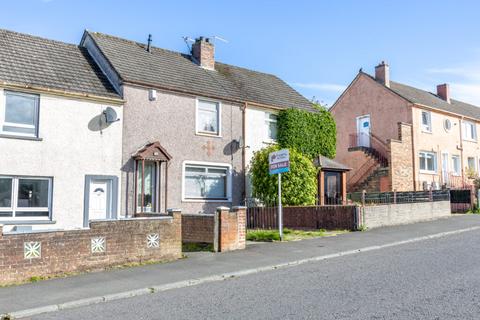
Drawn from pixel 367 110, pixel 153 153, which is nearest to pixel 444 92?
pixel 367 110

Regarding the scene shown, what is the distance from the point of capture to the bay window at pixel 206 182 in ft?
60.5

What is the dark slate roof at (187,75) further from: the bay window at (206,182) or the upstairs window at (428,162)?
the upstairs window at (428,162)

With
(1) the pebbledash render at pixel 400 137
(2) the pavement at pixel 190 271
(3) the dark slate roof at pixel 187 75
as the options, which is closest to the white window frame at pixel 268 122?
(3) the dark slate roof at pixel 187 75

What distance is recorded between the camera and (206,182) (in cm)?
1900

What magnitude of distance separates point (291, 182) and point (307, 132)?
432 cm

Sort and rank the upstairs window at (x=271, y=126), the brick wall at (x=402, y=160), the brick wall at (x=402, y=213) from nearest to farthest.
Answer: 1. the brick wall at (x=402, y=213)
2. the upstairs window at (x=271, y=126)
3. the brick wall at (x=402, y=160)

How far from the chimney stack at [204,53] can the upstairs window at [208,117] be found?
10.4 ft

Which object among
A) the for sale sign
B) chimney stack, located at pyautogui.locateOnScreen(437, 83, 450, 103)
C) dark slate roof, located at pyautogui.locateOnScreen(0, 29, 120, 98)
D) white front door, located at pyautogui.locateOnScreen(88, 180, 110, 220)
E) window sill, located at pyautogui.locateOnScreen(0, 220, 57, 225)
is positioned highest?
chimney stack, located at pyautogui.locateOnScreen(437, 83, 450, 103)

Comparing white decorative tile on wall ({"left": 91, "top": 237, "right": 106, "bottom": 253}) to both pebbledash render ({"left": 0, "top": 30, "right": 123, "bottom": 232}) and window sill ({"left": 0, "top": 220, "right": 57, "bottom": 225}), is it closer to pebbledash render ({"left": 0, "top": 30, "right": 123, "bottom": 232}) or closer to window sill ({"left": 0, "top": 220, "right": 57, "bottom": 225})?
pebbledash render ({"left": 0, "top": 30, "right": 123, "bottom": 232})

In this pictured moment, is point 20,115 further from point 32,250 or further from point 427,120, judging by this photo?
point 427,120

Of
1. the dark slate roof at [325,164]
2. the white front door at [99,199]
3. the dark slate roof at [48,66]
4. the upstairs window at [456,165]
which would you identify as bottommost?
the white front door at [99,199]

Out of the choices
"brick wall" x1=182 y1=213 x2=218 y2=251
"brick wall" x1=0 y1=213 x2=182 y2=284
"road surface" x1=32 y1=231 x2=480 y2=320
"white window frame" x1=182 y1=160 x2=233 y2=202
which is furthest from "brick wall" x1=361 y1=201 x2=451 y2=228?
"brick wall" x1=0 y1=213 x2=182 y2=284

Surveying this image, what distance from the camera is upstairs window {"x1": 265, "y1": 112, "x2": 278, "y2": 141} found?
21531 mm

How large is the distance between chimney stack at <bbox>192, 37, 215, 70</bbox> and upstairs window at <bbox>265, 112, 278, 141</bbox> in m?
3.58
